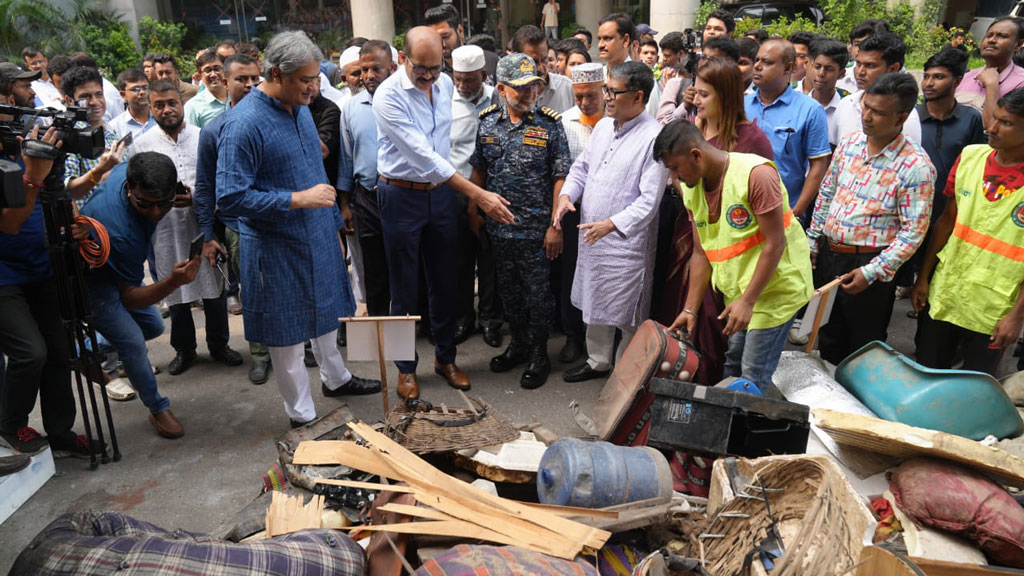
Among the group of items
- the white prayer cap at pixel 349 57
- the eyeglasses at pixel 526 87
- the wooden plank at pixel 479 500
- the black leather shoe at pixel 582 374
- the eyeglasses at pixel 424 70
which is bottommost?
the black leather shoe at pixel 582 374

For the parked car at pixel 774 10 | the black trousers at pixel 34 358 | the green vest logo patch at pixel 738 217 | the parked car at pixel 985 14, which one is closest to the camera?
the green vest logo patch at pixel 738 217

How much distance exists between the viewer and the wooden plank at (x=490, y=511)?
2527 mm

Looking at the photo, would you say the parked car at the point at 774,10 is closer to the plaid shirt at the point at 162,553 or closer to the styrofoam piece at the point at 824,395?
the styrofoam piece at the point at 824,395

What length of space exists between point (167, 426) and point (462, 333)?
209 cm

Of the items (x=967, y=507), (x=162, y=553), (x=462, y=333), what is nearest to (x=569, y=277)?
(x=462, y=333)

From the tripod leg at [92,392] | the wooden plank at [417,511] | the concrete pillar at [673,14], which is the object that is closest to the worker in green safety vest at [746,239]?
the wooden plank at [417,511]

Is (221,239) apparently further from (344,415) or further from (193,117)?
(344,415)

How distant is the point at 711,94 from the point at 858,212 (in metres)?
1.03

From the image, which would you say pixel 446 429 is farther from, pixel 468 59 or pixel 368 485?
pixel 468 59

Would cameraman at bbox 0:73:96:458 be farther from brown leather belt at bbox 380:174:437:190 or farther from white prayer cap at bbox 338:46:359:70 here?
white prayer cap at bbox 338:46:359:70

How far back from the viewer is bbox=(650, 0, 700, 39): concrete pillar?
1524cm

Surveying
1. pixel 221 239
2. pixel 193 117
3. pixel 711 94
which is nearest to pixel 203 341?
pixel 221 239

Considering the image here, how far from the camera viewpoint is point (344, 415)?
3572 millimetres

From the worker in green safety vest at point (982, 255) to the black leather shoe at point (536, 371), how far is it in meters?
2.21
